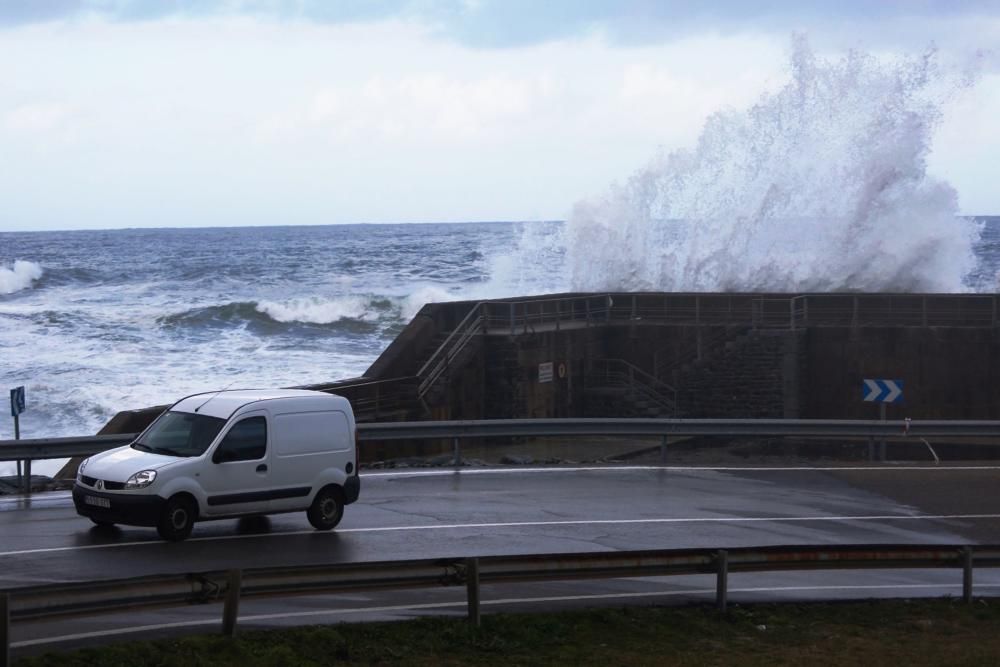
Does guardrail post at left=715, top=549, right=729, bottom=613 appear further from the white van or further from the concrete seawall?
the concrete seawall

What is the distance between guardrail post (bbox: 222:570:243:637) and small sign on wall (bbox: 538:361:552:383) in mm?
18973

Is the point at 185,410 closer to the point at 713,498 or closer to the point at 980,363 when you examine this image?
the point at 713,498

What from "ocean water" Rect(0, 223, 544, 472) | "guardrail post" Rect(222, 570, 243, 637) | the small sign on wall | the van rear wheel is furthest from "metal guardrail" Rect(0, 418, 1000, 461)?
"ocean water" Rect(0, 223, 544, 472)

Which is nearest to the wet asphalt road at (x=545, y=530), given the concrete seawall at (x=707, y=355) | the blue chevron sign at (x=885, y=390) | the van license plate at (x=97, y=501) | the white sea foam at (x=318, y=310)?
the van license plate at (x=97, y=501)

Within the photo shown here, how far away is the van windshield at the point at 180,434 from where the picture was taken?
13234 millimetres

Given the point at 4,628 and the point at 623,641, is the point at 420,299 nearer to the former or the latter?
the point at 623,641

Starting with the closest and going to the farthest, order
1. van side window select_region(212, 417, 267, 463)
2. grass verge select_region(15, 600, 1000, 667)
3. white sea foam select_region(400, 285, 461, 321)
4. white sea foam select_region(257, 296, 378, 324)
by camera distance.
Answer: grass verge select_region(15, 600, 1000, 667) < van side window select_region(212, 417, 267, 463) < white sea foam select_region(257, 296, 378, 324) < white sea foam select_region(400, 285, 461, 321)

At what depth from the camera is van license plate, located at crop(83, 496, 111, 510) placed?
500 inches

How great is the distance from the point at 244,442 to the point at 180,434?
71 cm

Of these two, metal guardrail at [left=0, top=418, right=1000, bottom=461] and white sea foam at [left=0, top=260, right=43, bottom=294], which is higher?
white sea foam at [left=0, top=260, right=43, bottom=294]

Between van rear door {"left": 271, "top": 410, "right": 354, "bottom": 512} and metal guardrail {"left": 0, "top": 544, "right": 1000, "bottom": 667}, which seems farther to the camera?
van rear door {"left": 271, "top": 410, "right": 354, "bottom": 512}

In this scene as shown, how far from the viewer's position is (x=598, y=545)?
13.1m

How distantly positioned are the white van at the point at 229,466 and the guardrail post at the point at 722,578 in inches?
194

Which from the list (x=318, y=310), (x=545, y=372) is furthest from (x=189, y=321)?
(x=545, y=372)
